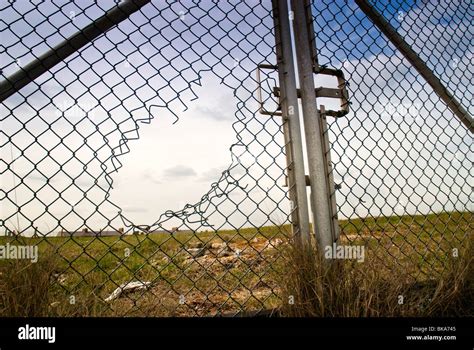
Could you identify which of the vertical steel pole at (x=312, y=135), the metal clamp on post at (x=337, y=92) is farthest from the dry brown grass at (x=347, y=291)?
the metal clamp on post at (x=337, y=92)

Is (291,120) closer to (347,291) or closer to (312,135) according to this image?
(312,135)

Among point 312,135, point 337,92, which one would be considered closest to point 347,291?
point 312,135

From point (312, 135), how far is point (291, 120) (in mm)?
136

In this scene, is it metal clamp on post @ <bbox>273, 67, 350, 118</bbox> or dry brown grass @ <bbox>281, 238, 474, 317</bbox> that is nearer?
dry brown grass @ <bbox>281, 238, 474, 317</bbox>

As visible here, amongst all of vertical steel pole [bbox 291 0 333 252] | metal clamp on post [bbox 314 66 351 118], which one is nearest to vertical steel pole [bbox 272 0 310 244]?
vertical steel pole [bbox 291 0 333 252]

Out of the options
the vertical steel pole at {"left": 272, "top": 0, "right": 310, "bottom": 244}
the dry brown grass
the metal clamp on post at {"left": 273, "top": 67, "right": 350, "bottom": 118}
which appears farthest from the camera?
Answer: the metal clamp on post at {"left": 273, "top": 67, "right": 350, "bottom": 118}

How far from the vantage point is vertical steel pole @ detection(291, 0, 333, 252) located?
1.80m

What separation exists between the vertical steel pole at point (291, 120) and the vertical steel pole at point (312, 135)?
0.05 meters

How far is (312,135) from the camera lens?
Result: 1873 mm

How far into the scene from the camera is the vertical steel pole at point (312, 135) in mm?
1803

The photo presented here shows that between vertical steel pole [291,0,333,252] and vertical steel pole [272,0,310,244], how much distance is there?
0.05 metres

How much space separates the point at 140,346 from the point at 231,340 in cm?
35

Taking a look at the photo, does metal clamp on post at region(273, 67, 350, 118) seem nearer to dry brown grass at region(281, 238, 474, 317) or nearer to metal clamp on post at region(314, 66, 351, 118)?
metal clamp on post at region(314, 66, 351, 118)

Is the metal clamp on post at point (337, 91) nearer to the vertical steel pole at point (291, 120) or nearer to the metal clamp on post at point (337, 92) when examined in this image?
the metal clamp on post at point (337, 92)
